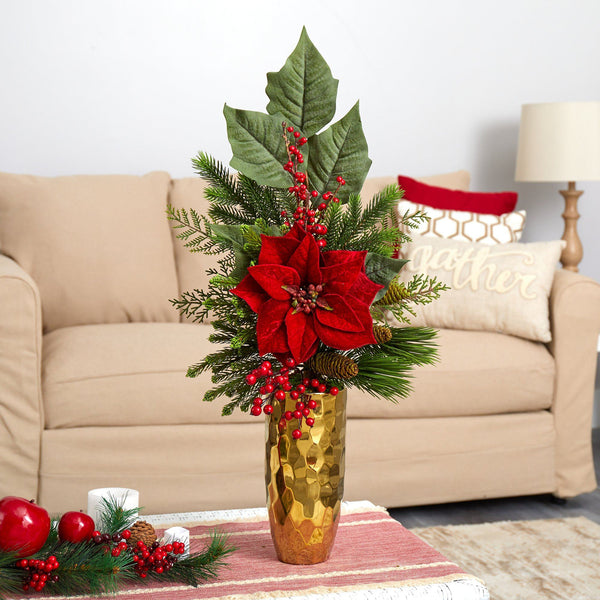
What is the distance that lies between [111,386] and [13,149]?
4.22ft

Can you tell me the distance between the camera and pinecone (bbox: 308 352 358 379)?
0.91m

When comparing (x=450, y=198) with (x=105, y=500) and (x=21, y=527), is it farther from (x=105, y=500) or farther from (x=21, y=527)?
(x=21, y=527)

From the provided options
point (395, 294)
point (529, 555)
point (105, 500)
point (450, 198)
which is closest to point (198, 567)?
point (105, 500)

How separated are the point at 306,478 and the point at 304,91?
1.59ft

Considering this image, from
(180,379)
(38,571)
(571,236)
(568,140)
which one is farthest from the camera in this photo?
(571,236)

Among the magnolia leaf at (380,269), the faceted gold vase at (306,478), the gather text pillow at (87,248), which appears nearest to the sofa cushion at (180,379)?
the gather text pillow at (87,248)

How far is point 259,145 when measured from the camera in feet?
3.21

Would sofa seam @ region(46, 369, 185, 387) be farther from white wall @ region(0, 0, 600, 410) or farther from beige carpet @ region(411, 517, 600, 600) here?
white wall @ region(0, 0, 600, 410)

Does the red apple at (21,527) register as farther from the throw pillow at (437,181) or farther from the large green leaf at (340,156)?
the throw pillow at (437,181)

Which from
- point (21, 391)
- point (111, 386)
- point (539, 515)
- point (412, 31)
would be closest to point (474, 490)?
point (539, 515)

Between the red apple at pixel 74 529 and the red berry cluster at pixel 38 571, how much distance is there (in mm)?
72

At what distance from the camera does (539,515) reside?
91.7 inches

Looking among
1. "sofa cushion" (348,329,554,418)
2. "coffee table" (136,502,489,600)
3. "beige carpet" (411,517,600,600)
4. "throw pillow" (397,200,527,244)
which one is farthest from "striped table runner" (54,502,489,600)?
"throw pillow" (397,200,527,244)

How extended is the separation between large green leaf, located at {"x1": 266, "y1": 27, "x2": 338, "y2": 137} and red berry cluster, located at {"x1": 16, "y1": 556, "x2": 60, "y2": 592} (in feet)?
1.97
